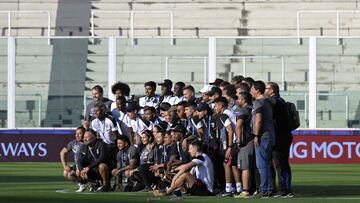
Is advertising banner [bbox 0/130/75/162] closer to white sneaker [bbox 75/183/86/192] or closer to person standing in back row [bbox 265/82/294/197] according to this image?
white sneaker [bbox 75/183/86/192]

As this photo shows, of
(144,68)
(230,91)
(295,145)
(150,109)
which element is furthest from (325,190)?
(144,68)

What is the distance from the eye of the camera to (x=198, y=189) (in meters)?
21.0

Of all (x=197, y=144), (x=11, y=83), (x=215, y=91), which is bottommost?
(x=197, y=144)

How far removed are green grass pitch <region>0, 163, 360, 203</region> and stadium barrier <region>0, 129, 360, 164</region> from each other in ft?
7.21

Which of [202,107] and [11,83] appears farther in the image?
[11,83]

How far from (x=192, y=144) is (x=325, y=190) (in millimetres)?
2779

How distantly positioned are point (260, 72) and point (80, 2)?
10.7 meters

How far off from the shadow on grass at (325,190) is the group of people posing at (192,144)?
53cm

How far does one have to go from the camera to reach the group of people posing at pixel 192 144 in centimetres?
2052

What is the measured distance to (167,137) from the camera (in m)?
21.9

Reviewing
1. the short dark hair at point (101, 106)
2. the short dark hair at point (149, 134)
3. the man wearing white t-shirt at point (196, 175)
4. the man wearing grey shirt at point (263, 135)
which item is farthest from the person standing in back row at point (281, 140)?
the short dark hair at point (101, 106)

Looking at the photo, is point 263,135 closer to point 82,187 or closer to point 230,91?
point 230,91

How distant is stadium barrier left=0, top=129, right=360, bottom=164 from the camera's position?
3500 cm

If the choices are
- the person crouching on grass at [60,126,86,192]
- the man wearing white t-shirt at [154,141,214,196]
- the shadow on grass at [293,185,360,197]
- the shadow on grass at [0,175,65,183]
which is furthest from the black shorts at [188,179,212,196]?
the shadow on grass at [0,175,65,183]
